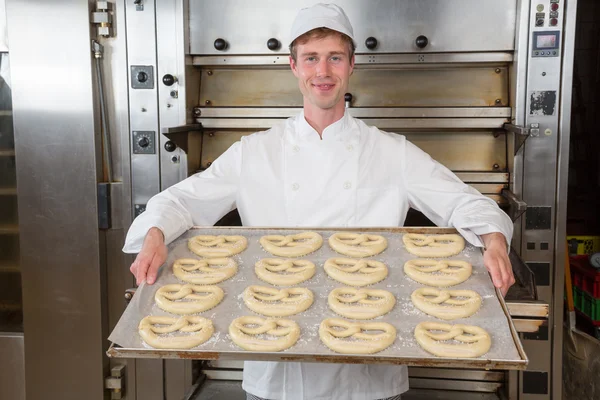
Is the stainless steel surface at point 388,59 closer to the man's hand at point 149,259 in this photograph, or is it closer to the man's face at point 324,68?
the man's face at point 324,68

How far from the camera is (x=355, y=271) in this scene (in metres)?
1.83

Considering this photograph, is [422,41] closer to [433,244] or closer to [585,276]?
[433,244]

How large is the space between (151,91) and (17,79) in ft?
2.22

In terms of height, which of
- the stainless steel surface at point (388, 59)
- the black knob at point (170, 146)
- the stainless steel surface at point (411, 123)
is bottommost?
the black knob at point (170, 146)

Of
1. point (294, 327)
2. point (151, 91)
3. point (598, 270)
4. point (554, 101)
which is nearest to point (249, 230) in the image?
point (294, 327)

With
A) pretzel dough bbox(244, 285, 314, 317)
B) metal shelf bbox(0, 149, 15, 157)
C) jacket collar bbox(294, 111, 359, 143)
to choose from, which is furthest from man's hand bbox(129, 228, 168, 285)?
metal shelf bbox(0, 149, 15, 157)

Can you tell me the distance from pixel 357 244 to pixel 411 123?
1094mm

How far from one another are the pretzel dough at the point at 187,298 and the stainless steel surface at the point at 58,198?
4.73 feet

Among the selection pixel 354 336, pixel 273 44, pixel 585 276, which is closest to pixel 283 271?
pixel 354 336

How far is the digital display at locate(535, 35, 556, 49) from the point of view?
2.76 meters

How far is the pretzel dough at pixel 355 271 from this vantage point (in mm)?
1789

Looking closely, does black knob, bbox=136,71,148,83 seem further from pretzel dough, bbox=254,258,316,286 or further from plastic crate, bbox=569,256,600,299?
plastic crate, bbox=569,256,600,299

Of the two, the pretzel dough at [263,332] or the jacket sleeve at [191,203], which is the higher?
the jacket sleeve at [191,203]

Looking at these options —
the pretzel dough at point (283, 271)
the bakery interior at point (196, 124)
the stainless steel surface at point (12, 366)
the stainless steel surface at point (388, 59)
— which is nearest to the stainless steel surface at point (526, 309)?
the pretzel dough at point (283, 271)
